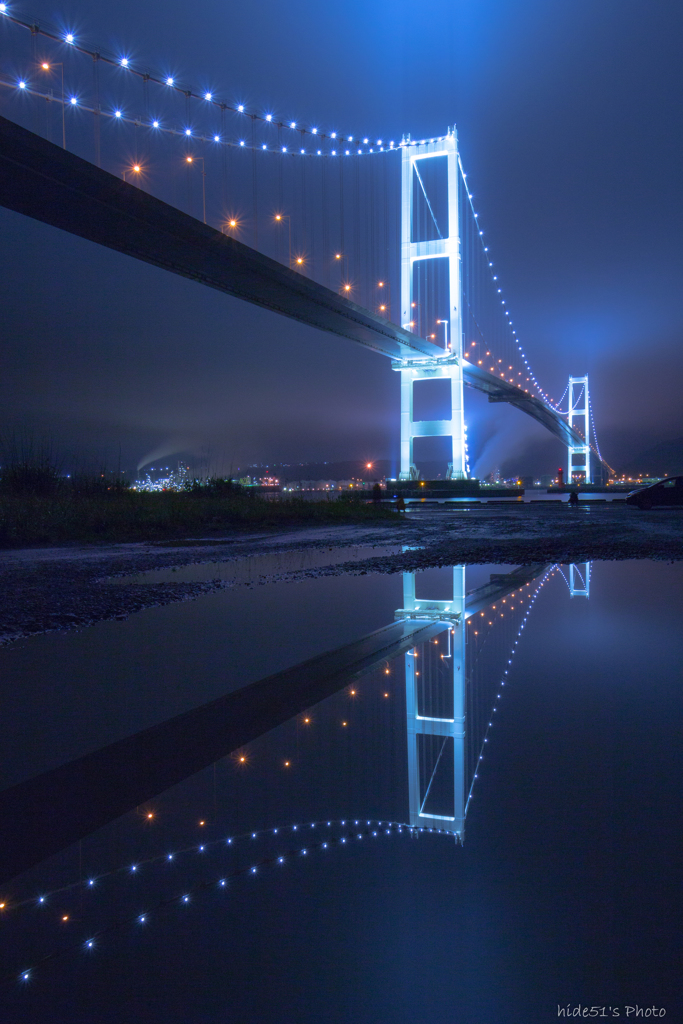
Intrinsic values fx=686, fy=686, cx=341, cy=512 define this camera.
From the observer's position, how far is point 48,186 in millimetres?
13023

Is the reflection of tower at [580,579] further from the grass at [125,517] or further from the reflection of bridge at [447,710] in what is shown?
→ the grass at [125,517]

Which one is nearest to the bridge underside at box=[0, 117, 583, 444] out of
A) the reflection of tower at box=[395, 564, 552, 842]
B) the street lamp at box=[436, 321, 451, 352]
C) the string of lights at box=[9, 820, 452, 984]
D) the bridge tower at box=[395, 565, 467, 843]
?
the street lamp at box=[436, 321, 451, 352]

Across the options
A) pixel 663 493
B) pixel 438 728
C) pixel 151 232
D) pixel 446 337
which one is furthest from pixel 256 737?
pixel 446 337

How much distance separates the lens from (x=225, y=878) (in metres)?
1.30

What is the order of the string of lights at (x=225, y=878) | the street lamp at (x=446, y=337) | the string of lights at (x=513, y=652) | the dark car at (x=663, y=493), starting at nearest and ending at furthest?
the string of lights at (x=225, y=878) < the string of lights at (x=513, y=652) < the dark car at (x=663, y=493) < the street lamp at (x=446, y=337)

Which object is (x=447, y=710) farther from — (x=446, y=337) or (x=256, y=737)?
(x=446, y=337)

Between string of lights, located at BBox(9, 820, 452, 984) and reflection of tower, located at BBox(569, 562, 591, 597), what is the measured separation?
3.26 metres

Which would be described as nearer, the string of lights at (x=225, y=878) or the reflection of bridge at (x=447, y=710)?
the string of lights at (x=225, y=878)

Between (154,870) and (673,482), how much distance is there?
18725mm

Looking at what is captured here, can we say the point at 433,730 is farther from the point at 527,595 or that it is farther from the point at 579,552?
the point at 579,552

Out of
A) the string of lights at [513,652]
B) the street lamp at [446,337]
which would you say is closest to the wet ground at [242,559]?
the string of lights at [513,652]

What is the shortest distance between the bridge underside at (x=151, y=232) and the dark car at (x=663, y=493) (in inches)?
410

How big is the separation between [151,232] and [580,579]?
559 inches

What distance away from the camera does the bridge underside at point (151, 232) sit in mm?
12398
